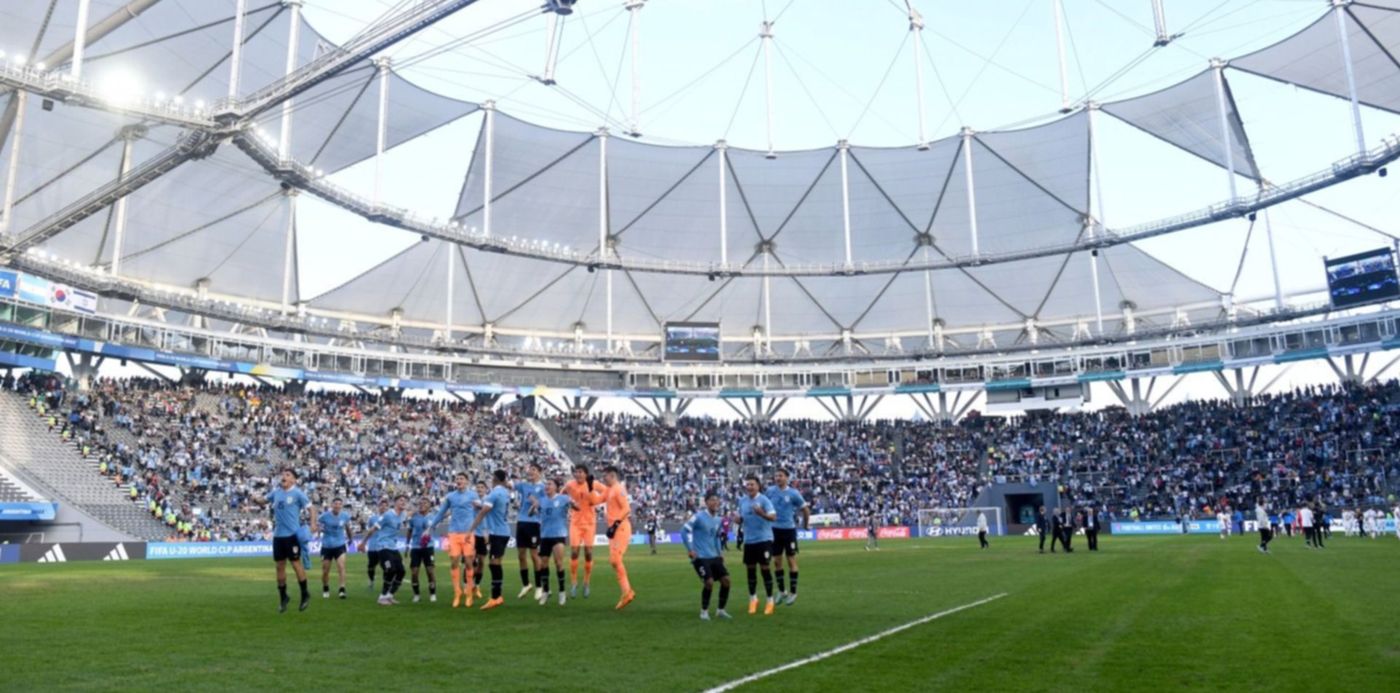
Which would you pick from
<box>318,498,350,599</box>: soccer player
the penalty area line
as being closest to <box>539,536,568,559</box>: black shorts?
<box>318,498,350,599</box>: soccer player

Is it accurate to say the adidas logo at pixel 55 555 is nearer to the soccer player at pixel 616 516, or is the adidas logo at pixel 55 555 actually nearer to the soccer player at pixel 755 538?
the soccer player at pixel 616 516

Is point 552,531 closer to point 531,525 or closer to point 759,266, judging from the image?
point 531,525

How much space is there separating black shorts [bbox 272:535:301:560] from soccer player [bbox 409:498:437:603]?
273cm

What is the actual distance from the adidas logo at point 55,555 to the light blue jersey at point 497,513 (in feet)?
96.9

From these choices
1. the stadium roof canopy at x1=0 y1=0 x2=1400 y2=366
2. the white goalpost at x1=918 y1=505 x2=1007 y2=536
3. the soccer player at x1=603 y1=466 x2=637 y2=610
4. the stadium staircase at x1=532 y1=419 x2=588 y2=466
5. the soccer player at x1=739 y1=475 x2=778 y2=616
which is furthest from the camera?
the stadium staircase at x1=532 y1=419 x2=588 y2=466

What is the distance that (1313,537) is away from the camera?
35.2m

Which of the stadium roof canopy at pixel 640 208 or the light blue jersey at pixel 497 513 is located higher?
the stadium roof canopy at pixel 640 208

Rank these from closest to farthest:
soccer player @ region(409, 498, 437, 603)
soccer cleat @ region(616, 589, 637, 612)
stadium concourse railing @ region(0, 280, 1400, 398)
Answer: soccer cleat @ region(616, 589, 637, 612), soccer player @ region(409, 498, 437, 603), stadium concourse railing @ region(0, 280, 1400, 398)

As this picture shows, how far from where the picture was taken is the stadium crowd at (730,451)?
4950cm

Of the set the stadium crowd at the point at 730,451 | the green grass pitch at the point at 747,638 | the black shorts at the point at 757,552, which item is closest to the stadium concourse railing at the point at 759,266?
the stadium crowd at the point at 730,451

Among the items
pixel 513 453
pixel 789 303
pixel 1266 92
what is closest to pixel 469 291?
pixel 513 453

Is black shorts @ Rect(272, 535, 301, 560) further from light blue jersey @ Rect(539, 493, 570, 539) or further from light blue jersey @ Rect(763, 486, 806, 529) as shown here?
light blue jersey @ Rect(763, 486, 806, 529)

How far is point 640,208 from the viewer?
2800 inches

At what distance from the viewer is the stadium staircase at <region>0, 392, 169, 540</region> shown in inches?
1672
